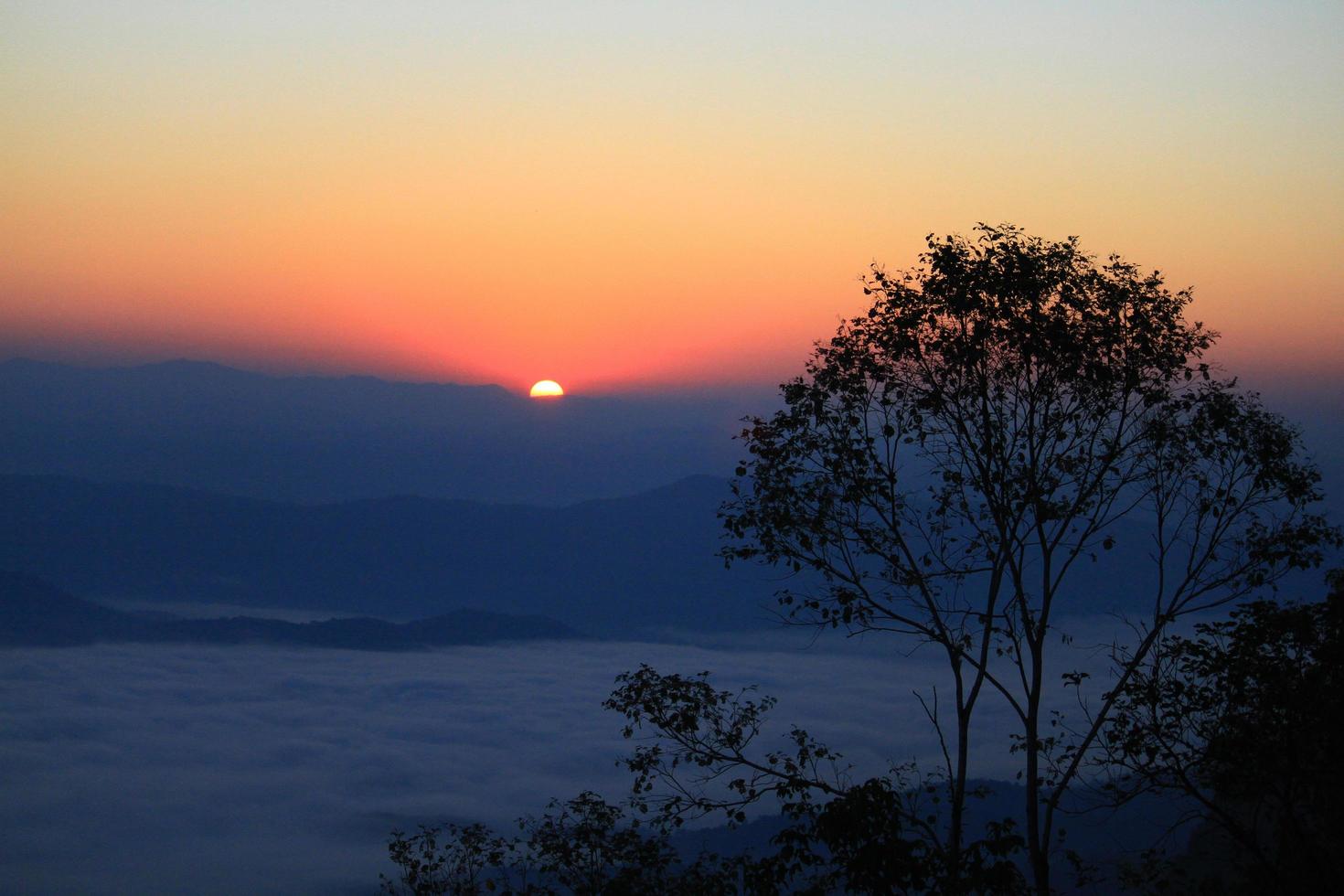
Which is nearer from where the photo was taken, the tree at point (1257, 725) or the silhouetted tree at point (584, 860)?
the tree at point (1257, 725)

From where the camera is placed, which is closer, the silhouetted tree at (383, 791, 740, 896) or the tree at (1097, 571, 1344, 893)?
the tree at (1097, 571, 1344, 893)

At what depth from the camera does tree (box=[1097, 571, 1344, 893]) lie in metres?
11.6

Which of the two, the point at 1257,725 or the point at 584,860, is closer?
the point at 1257,725

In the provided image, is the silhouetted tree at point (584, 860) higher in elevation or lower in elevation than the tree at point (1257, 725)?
lower

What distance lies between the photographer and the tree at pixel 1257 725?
11594mm

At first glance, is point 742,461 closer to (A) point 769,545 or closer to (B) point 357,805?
(A) point 769,545

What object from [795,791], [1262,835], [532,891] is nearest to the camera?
[795,791]

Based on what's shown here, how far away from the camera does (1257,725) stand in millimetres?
12047

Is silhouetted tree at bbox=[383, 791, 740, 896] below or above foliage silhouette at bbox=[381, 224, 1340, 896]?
below

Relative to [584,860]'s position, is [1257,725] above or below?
above

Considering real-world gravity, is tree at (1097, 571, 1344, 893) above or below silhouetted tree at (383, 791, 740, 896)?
above

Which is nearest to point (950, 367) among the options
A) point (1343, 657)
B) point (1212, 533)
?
point (1212, 533)

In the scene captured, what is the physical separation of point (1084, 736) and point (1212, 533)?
332 cm

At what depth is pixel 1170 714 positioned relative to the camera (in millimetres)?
12719
